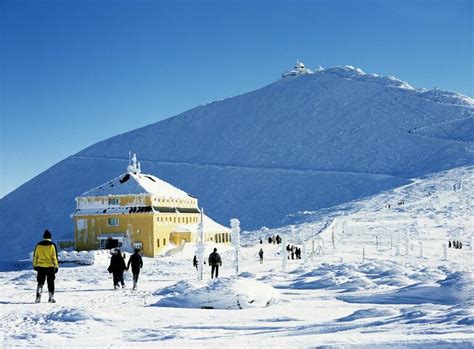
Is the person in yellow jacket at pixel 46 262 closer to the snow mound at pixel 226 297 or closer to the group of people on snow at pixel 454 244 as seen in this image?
the snow mound at pixel 226 297

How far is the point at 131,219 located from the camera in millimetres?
48250

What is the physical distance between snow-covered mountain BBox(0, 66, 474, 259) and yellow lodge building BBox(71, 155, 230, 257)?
34.3m

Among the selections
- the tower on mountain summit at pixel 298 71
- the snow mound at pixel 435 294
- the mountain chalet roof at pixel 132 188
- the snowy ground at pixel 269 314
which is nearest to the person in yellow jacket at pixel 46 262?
the snowy ground at pixel 269 314

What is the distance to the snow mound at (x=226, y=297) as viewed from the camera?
40.6ft

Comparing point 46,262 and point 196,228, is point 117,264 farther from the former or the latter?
point 196,228

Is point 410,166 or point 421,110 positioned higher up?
point 421,110

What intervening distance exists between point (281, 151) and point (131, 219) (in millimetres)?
67315

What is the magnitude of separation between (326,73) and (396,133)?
3451 cm

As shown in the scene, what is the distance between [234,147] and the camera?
11900cm

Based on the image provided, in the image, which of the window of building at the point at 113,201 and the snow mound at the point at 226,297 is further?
the window of building at the point at 113,201

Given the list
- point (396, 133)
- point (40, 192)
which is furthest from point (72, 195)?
point (396, 133)

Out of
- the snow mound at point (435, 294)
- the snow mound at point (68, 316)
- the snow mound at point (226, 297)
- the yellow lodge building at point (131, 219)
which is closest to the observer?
the snow mound at point (68, 316)

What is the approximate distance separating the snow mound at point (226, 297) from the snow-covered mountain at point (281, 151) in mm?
70560

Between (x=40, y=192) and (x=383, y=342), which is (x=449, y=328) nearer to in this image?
(x=383, y=342)
